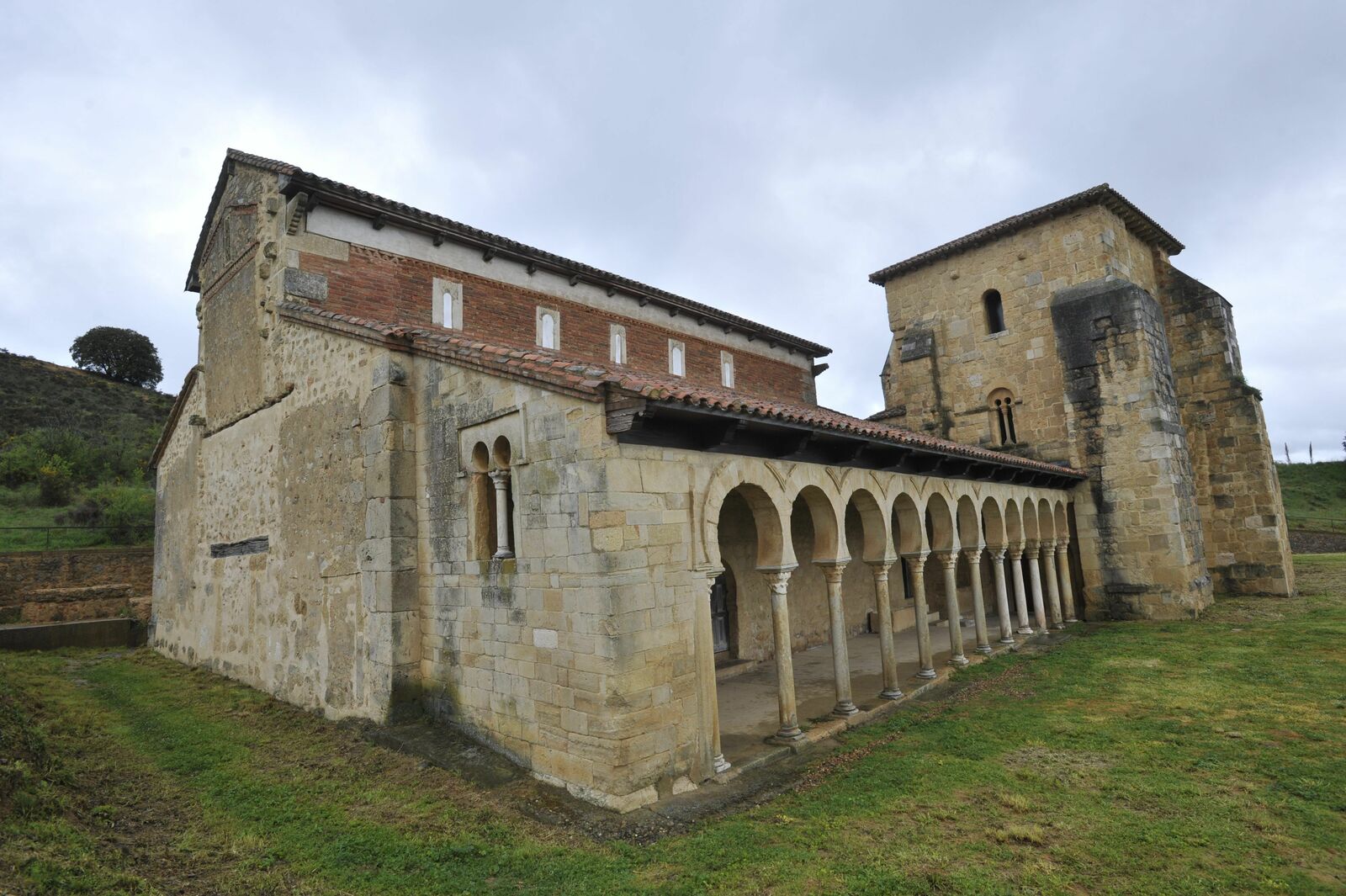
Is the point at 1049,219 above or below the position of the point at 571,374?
above

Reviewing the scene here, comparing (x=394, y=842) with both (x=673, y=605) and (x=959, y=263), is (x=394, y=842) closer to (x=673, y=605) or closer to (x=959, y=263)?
(x=673, y=605)

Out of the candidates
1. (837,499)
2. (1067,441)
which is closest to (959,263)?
(1067,441)

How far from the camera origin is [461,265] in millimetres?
13742

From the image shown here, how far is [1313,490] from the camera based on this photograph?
46281 millimetres

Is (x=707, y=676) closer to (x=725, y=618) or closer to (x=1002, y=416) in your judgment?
(x=725, y=618)

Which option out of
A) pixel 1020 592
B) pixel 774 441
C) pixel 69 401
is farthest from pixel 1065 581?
pixel 69 401

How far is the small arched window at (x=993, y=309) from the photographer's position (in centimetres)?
2089

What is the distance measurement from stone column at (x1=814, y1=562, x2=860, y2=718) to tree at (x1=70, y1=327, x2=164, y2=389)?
2135 inches

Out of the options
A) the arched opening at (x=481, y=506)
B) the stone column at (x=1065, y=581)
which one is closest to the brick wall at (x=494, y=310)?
the arched opening at (x=481, y=506)

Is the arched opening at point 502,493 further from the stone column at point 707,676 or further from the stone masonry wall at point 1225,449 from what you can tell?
the stone masonry wall at point 1225,449

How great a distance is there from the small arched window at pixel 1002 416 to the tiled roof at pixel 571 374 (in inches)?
391

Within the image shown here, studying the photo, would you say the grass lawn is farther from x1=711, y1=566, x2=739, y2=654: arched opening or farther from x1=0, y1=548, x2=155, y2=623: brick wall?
x1=0, y1=548, x2=155, y2=623: brick wall

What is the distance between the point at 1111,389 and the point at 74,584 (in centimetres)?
2920

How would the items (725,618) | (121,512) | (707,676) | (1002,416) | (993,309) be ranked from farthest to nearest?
(121,512) → (993,309) → (1002,416) → (725,618) → (707,676)
